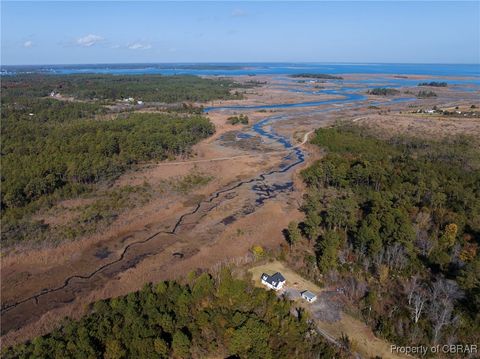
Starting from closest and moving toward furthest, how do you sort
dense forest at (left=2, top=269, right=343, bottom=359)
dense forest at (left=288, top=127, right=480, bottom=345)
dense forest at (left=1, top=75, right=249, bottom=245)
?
1. dense forest at (left=2, top=269, right=343, bottom=359)
2. dense forest at (left=288, top=127, right=480, bottom=345)
3. dense forest at (left=1, top=75, right=249, bottom=245)

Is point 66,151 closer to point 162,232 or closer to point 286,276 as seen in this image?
point 162,232

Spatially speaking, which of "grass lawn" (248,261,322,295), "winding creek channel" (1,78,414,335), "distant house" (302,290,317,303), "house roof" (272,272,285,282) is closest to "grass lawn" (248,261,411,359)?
"grass lawn" (248,261,322,295)

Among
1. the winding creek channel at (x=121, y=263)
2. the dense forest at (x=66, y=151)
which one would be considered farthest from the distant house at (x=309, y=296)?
the dense forest at (x=66, y=151)

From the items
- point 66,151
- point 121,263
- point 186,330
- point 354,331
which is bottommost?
point 121,263

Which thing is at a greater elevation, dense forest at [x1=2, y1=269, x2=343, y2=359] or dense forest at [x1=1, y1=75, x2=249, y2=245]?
dense forest at [x1=1, y1=75, x2=249, y2=245]

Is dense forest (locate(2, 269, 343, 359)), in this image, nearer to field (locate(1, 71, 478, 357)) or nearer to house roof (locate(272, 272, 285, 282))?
house roof (locate(272, 272, 285, 282))

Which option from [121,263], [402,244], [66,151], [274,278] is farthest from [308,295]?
[66,151]

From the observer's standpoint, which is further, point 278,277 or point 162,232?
point 162,232
